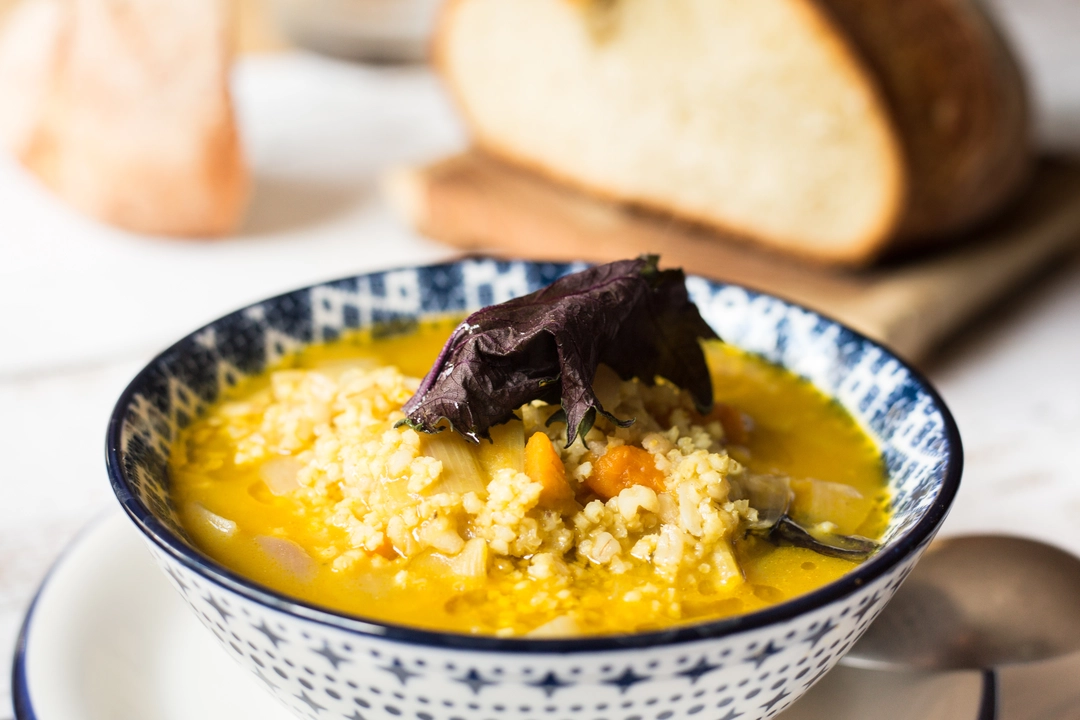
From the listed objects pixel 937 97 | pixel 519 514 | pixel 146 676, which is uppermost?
pixel 937 97

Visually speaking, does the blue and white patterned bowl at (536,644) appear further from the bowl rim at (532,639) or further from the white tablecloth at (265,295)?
the white tablecloth at (265,295)

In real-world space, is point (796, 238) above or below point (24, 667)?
above

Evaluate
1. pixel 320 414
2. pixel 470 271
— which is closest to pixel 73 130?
pixel 470 271

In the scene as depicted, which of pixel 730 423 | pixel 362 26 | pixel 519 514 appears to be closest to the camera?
pixel 519 514

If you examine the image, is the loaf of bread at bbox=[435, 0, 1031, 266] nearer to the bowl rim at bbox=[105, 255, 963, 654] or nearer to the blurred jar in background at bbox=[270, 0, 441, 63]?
the bowl rim at bbox=[105, 255, 963, 654]

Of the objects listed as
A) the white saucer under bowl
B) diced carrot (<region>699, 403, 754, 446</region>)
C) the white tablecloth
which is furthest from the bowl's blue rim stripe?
diced carrot (<region>699, 403, 754, 446</region>)

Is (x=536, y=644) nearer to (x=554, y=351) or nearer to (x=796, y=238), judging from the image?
(x=554, y=351)

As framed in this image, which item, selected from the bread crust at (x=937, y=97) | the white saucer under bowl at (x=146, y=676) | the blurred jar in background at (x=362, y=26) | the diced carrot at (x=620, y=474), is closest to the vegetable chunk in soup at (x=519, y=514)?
the diced carrot at (x=620, y=474)

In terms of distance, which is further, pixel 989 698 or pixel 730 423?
pixel 730 423

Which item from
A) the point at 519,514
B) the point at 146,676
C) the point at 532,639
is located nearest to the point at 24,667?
the point at 146,676
